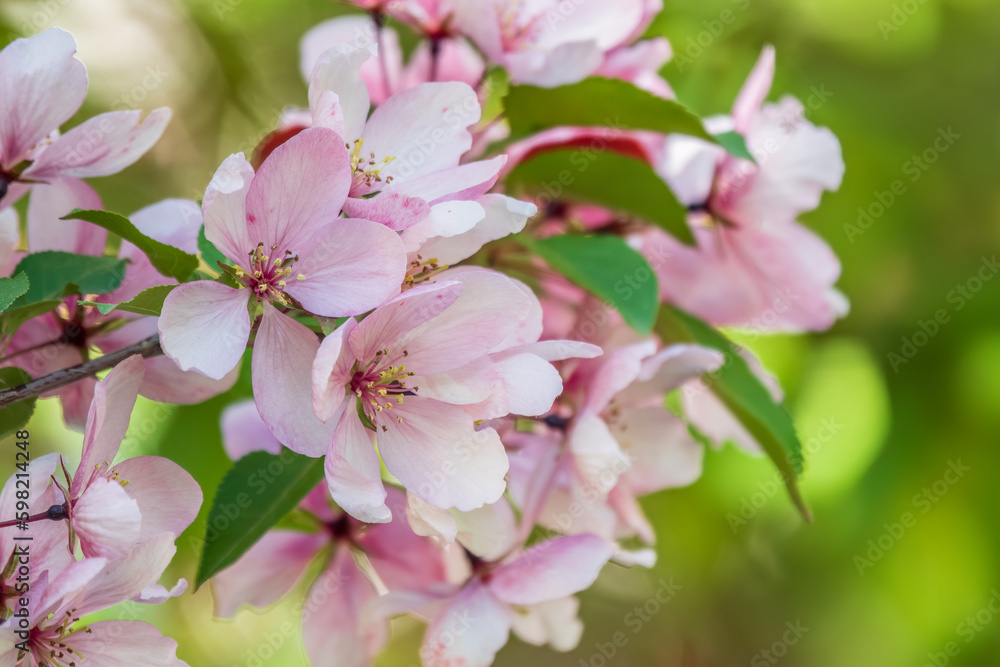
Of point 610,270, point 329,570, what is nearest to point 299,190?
point 610,270

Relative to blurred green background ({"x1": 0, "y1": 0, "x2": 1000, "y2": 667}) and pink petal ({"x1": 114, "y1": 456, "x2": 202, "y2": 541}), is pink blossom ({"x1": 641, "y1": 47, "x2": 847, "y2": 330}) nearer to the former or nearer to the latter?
blurred green background ({"x1": 0, "y1": 0, "x2": 1000, "y2": 667})

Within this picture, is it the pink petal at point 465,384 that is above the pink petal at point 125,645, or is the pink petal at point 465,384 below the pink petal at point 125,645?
above

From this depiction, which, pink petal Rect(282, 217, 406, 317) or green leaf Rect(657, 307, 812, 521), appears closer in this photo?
pink petal Rect(282, 217, 406, 317)

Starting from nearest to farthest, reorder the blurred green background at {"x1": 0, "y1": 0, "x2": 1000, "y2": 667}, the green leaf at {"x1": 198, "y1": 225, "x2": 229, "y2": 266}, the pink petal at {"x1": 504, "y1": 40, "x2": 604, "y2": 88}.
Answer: the green leaf at {"x1": 198, "y1": 225, "x2": 229, "y2": 266}
the pink petal at {"x1": 504, "y1": 40, "x2": 604, "y2": 88}
the blurred green background at {"x1": 0, "y1": 0, "x2": 1000, "y2": 667}

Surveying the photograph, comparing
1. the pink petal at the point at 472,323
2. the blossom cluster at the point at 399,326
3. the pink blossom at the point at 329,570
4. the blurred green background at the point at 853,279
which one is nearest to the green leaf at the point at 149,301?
the blossom cluster at the point at 399,326

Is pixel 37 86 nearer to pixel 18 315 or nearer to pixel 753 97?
pixel 18 315

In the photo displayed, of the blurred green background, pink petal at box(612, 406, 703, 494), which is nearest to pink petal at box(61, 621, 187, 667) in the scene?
pink petal at box(612, 406, 703, 494)

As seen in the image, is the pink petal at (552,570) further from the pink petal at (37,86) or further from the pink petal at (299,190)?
the pink petal at (37,86)
